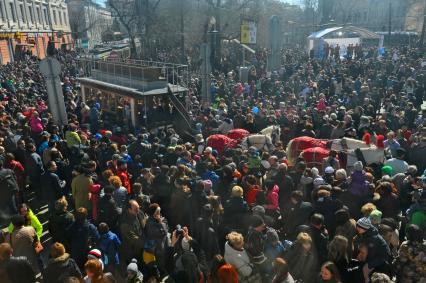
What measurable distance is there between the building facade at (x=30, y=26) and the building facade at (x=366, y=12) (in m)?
41.5

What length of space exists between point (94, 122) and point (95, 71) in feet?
13.1

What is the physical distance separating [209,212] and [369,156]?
15.3ft

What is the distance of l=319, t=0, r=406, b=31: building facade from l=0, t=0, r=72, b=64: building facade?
1632 inches

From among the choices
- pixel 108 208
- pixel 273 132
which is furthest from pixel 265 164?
pixel 108 208

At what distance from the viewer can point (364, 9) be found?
7381cm

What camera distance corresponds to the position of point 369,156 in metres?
8.52

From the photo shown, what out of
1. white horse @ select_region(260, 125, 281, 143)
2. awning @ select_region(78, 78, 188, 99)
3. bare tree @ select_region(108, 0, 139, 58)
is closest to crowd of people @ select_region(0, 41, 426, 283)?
white horse @ select_region(260, 125, 281, 143)

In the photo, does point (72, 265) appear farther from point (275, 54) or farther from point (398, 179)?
point (275, 54)

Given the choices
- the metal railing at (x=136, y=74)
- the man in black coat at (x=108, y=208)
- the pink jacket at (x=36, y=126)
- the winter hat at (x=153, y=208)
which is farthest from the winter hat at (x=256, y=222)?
the metal railing at (x=136, y=74)

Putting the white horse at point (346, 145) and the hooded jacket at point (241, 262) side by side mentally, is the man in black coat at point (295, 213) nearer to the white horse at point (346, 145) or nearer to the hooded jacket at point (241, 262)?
the hooded jacket at point (241, 262)

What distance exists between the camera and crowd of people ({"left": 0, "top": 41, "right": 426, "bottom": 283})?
454cm

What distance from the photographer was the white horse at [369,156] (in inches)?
335

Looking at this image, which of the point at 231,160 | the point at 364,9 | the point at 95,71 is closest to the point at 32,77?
the point at 95,71

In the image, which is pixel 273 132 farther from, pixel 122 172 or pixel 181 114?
pixel 122 172
